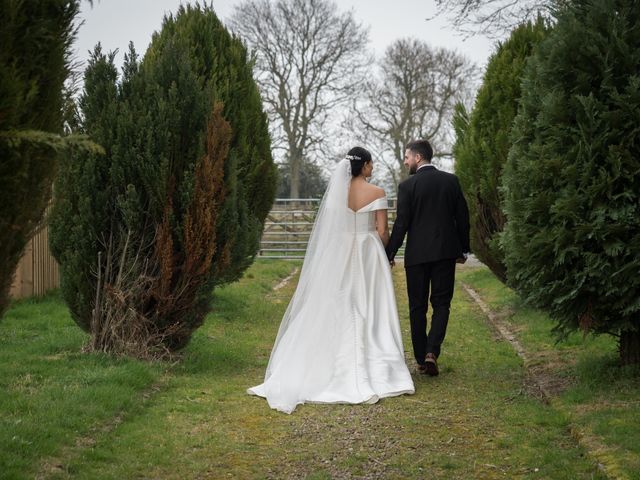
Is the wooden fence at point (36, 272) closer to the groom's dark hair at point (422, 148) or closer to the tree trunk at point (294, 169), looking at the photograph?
the groom's dark hair at point (422, 148)

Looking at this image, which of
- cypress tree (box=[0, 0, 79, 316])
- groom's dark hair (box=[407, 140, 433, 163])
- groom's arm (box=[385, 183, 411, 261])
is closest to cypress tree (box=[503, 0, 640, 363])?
groom's arm (box=[385, 183, 411, 261])

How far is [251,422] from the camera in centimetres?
647

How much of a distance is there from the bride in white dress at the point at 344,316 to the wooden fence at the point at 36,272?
5.28 metres

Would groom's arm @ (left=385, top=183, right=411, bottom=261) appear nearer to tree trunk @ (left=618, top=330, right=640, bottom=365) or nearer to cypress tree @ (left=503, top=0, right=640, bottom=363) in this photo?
cypress tree @ (left=503, top=0, right=640, bottom=363)

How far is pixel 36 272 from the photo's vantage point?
12.7 meters

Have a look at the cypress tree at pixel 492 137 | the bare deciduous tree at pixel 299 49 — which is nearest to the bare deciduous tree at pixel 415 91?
the bare deciduous tree at pixel 299 49

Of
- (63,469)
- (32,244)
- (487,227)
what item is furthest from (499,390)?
(32,244)

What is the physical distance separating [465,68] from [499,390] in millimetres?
33805

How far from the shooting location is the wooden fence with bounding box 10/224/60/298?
40.0 ft

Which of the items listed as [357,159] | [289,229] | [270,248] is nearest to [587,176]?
[357,159]

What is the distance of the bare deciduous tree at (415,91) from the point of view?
38.8m

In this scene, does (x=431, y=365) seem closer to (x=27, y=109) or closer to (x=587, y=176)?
(x=587, y=176)

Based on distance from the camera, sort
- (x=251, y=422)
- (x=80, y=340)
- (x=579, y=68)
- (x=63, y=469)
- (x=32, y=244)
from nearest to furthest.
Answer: (x=63, y=469) < (x=251, y=422) < (x=579, y=68) < (x=80, y=340) < (x=32, y=244)

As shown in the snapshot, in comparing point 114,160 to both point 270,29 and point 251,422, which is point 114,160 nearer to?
point 251,422
